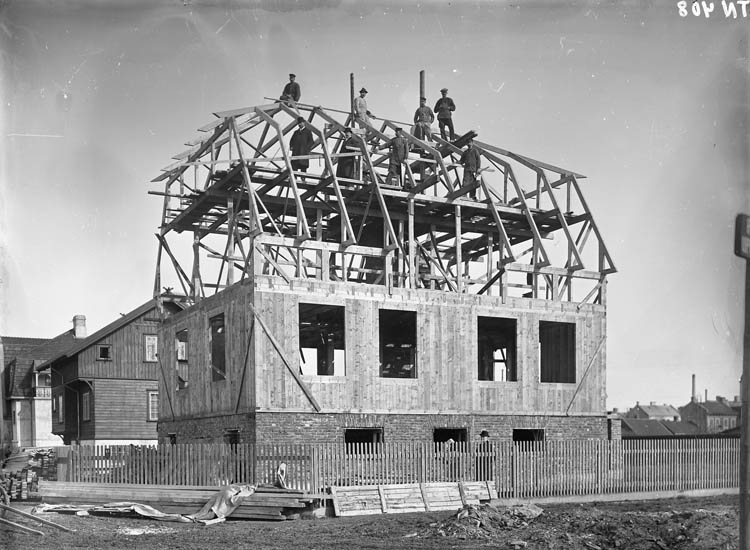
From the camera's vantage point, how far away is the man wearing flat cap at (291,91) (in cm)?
2859

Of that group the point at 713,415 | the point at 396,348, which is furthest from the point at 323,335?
the point at 713,415

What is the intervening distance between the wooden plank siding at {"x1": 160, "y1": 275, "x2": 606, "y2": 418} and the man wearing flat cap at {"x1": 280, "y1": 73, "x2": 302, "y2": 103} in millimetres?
7113

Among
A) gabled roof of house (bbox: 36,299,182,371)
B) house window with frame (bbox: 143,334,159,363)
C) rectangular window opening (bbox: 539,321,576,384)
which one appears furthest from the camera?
house window with frame (bbox: 143,334,159,363)

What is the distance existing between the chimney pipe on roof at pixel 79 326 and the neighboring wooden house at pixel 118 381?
870cm

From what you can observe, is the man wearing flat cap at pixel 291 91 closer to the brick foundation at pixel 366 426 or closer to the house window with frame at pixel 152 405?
the brick foundation at pixel 366 426

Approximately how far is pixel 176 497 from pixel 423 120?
1638 cm

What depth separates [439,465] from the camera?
76.3 feet

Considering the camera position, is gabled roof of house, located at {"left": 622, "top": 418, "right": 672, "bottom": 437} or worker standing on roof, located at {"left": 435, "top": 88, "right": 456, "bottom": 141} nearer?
worker standing on roof, located at {"left": 435, "top": 88, "right": 456, "bottom": 141}

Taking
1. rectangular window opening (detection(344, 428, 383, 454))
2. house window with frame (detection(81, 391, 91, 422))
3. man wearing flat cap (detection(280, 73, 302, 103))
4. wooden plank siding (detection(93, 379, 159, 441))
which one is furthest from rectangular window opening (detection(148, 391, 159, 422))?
man wearing flat cap (detection(280, 73, 302, 103))

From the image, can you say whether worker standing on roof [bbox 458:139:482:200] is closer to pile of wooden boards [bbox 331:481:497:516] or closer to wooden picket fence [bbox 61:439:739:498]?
wooden picket fence [bbox 61:439:739:498]

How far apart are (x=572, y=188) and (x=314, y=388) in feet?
39.3

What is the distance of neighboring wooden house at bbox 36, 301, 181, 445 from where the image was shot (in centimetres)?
4356

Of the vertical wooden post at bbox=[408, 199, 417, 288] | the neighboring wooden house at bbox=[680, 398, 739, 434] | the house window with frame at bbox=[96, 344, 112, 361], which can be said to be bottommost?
the neighboring wooden house at bbox=[680, 398, 739, 434]

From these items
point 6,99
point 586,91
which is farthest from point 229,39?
point 586,91
